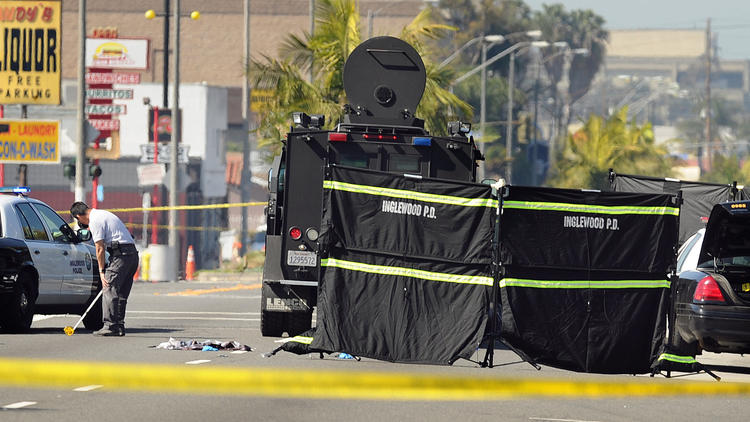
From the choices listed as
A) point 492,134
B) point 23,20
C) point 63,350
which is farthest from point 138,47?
point 63,350

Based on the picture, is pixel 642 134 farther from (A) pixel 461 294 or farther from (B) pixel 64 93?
(A) pixel 461 294

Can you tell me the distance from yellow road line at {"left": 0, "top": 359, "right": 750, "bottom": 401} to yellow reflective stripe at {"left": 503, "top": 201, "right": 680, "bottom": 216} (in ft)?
5.32

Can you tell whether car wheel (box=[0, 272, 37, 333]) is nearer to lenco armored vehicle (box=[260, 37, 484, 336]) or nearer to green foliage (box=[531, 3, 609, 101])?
lenco armored vehicle (box=[260, 37, 484, 336])

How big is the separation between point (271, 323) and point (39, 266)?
3.00 meters

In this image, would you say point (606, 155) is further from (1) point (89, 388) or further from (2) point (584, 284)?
(1) point (89, 388)

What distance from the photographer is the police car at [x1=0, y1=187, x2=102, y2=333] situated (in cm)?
1758

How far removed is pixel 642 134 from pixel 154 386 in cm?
5582

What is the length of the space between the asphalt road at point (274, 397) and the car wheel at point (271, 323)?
12 cm

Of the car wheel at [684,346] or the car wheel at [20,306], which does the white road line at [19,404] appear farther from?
the car wheel at [684,346]

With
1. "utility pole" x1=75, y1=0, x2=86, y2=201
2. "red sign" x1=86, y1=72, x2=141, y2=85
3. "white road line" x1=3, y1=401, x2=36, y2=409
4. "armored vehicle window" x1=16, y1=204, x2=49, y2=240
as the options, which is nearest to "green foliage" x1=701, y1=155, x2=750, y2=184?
"red sign" x1=86, y1=72, x2=141, y2=85

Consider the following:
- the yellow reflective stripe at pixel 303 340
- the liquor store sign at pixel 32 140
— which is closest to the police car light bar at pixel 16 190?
the yellow reflective stripe at pixel 303 340

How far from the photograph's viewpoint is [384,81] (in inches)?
804

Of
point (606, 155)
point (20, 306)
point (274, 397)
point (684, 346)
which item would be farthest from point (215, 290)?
point (606, 155)

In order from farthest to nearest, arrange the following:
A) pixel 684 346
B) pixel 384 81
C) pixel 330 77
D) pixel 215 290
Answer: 1. pixel 330 77
2. pixel 215 290
3. pixel 384 81
4. pixel 684 346
